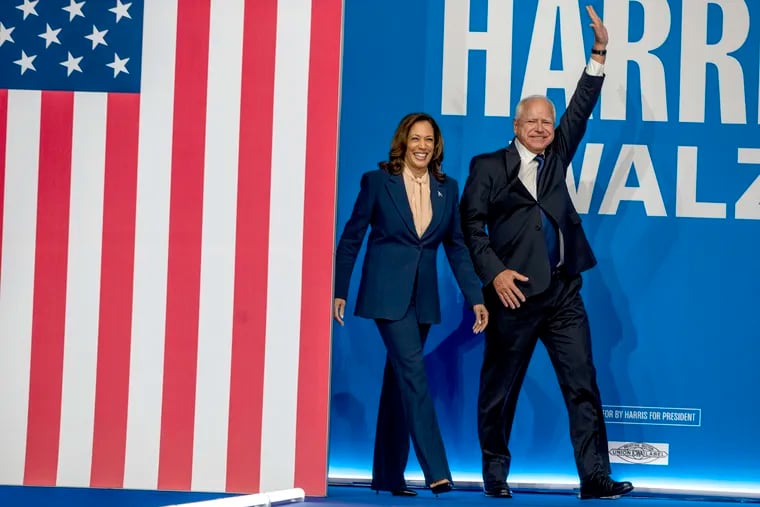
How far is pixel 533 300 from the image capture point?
16.3ft

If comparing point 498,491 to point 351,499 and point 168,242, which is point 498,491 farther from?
point 168,242

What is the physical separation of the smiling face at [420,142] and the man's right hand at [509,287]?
62cm

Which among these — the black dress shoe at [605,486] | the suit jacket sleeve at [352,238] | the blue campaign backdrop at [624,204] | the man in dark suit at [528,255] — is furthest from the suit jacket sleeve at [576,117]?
the black dress shoe at [605,486]

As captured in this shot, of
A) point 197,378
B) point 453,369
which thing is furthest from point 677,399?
point 197,378

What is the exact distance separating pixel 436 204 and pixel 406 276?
36 cm

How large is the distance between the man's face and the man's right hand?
59 cm

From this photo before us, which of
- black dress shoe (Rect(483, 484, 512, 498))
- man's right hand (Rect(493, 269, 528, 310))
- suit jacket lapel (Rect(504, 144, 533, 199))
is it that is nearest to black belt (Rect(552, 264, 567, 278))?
man's right hand (Rect(493, 269, 528, 310))

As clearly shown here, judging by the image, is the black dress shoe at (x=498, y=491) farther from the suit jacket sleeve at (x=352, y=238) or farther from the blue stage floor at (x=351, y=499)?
the suit jacket sleeve at (x=352, y=238)

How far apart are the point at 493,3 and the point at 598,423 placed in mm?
2174

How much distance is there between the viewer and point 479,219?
496 centimetres

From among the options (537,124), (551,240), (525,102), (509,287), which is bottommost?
(509,287)

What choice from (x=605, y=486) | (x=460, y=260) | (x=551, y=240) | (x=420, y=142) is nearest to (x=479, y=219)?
(x=460, y=260)

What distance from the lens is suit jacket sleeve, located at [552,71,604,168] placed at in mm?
4977

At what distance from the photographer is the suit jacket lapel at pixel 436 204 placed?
16.0 feet
